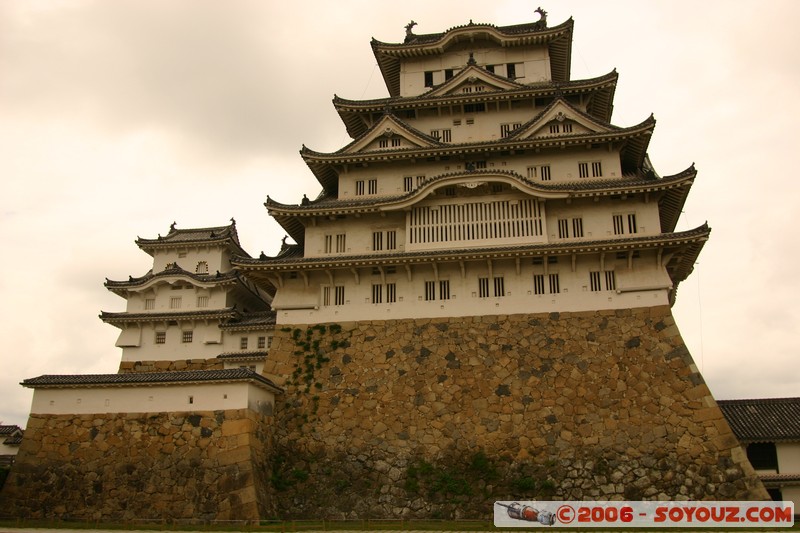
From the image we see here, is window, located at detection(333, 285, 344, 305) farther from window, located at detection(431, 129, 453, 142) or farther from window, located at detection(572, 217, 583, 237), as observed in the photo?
window, located at detection(572, 217, 583, 237)

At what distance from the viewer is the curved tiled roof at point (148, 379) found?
27109 mm

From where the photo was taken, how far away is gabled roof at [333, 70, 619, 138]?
36.0 m

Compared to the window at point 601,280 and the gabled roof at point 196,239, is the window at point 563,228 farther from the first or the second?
the gabled roof at point 196,239

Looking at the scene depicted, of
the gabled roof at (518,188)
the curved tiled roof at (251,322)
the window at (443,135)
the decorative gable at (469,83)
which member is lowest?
the curved tiled roof at (251,322)

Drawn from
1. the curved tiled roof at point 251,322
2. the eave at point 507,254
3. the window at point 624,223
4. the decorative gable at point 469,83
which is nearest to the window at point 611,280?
the eave at point 507,254

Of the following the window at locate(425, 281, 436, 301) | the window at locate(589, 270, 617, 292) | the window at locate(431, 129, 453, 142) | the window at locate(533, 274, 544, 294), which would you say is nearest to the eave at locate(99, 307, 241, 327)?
the window at locate(425, 281, 436, 301)

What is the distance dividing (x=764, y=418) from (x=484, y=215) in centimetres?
1499

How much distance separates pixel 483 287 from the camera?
3080 cm

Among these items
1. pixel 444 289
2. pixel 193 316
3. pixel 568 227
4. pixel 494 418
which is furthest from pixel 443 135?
pixel 193 316

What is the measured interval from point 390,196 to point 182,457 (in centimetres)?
1561

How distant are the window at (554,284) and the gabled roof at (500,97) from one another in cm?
986

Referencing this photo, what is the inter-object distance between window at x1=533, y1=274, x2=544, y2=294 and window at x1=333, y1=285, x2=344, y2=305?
8.69 metres

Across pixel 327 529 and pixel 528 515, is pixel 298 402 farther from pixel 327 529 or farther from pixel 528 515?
pixel 528 515

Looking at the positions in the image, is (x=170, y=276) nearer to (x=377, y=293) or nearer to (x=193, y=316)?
(x=193, y=316)
